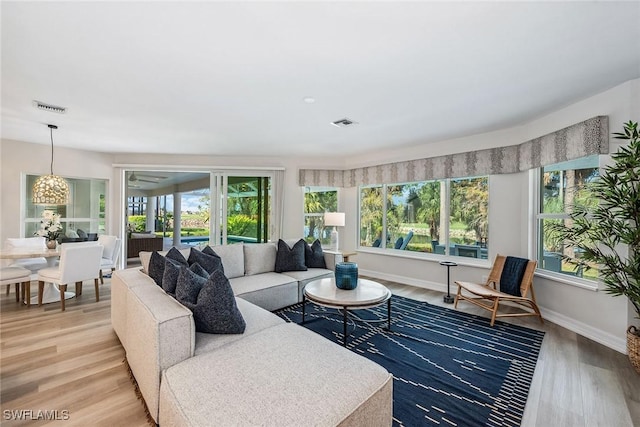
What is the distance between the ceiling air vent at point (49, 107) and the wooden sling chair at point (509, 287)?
17.2ft

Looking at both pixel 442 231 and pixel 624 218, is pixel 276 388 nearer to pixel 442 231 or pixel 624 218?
pixel 624 218

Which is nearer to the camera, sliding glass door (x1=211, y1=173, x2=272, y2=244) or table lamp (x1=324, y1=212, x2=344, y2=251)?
table lamp (x1=324, y1=212, x2=344, y2=251)

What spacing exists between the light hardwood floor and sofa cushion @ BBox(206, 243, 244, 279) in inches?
51.5

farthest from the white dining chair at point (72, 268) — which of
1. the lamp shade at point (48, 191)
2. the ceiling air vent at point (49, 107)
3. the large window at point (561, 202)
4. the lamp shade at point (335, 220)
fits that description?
the large window at point (561, 202)

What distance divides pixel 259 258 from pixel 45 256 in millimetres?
2650

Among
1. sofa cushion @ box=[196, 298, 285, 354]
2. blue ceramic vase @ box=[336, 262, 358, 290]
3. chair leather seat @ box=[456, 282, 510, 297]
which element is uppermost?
blue ceramic vase @ box=[336, 262, 358, 290]

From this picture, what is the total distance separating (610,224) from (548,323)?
1.52m

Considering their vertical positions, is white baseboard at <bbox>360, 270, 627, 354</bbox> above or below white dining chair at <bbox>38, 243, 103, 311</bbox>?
below

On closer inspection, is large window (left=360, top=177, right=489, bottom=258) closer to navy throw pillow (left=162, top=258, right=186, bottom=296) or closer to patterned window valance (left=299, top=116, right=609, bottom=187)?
patterned window valance (left=299, top=116, right=609, bottom=187)

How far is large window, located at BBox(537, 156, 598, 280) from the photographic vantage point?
124 inches

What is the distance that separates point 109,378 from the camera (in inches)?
83.9

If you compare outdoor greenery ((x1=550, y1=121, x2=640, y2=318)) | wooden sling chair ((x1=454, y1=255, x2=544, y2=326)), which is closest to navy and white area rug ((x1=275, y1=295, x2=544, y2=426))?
wooden sling chair ((x1=454, y1=255, x2=544, y2=326))

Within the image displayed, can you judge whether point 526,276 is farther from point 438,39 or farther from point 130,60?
point 130,60

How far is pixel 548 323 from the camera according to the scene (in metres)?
3.32
